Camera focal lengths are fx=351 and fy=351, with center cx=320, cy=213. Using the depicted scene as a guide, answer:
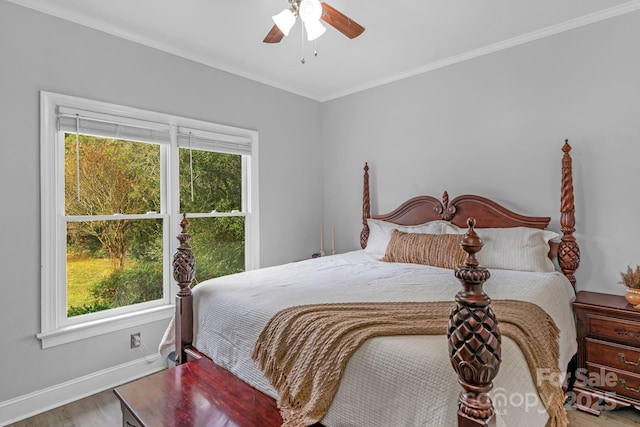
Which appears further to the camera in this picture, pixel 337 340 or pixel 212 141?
pixel 212 141

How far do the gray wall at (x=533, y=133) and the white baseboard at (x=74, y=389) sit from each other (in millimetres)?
2679

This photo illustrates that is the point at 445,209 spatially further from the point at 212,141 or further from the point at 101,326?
the point at 101,326

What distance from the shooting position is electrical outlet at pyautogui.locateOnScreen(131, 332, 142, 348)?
279cm

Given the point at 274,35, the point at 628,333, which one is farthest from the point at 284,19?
the point at 628,333

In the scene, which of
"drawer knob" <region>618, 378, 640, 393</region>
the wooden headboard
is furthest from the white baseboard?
"drawer knob" <region>618, 378, 640, 393</region>

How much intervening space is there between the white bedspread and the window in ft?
2.63

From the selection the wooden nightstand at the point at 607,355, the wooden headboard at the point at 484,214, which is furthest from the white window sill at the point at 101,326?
the wooden nightstand at the point at 607,355

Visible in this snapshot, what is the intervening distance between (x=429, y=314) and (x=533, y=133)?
2170mm

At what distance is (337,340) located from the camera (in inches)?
55.7

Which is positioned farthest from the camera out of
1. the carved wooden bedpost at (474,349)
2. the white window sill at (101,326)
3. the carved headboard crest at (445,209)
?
the carved headboard crest at (445,209)

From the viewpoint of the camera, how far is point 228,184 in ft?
11.8

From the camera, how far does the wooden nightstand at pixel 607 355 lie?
7.07 feet

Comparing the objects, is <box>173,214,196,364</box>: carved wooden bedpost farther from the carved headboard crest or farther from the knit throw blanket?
the carved headboard crest

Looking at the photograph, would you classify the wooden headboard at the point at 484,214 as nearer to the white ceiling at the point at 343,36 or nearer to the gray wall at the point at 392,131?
the gray wall at the point at 392,131
